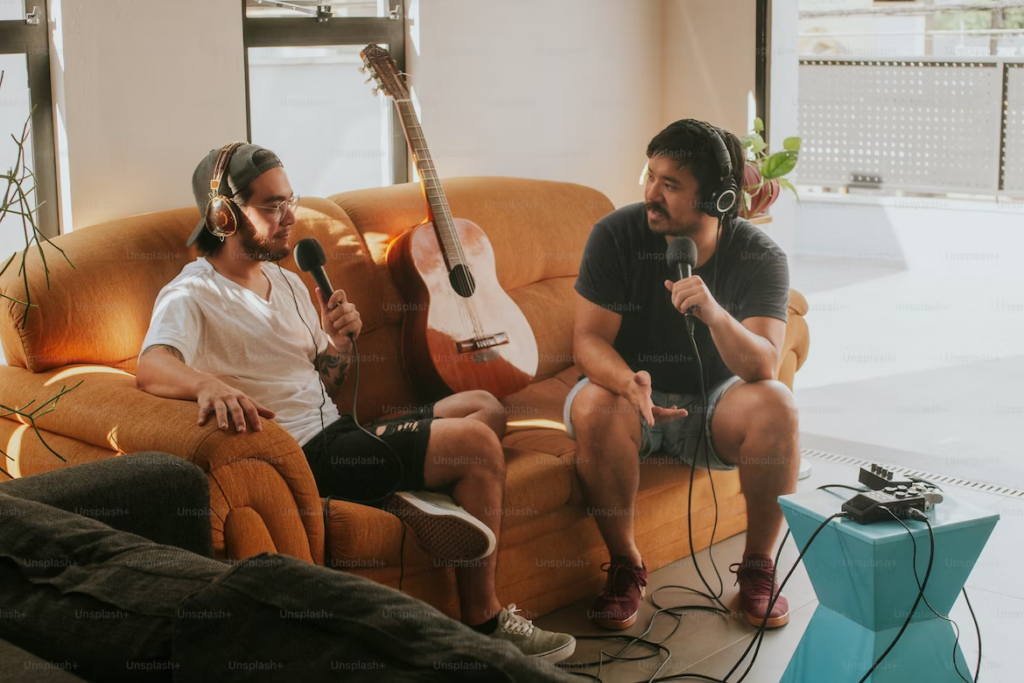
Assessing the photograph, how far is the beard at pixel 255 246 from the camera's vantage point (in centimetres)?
248

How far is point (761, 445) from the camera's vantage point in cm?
273

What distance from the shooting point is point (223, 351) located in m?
2.39

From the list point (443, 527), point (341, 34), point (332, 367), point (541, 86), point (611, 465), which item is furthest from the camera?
point (541, 86)

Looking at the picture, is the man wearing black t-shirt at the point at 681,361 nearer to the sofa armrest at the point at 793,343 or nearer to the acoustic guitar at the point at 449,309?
the acoustic guitar at the point at 449,309

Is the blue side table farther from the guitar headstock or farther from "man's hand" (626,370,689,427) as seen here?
the guitar headstock

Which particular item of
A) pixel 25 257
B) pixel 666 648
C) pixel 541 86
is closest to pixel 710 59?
pixel 541 86

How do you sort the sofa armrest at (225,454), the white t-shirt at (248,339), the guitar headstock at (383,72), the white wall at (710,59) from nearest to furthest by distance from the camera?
the sofa armrest at (225,454)
the white t-shirt at (248,339)
the guitar headstock at (383,72)
the white wall at (710,59)

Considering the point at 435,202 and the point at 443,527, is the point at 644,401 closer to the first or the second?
the point at 443,527

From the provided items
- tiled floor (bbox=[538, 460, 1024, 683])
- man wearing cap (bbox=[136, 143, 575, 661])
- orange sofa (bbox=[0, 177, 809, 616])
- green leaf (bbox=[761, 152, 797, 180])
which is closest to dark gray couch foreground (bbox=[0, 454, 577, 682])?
orange sofa (bbox=[0, 177, 809, 616])

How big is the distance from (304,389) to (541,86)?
2.02m

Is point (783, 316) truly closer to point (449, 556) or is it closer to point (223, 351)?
point (449, 556)

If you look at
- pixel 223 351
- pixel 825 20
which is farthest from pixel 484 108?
pixel 825 20

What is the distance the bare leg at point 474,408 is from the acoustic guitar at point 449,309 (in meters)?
0.08

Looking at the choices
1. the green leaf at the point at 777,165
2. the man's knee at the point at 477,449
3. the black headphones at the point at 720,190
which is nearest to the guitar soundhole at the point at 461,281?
the man's knee at the point at 477,449
